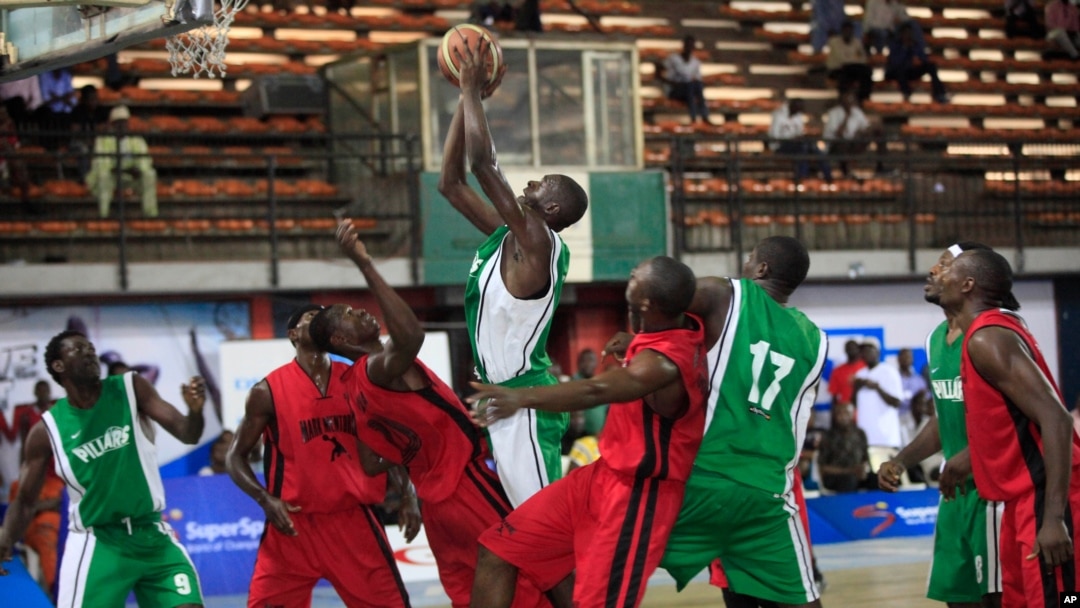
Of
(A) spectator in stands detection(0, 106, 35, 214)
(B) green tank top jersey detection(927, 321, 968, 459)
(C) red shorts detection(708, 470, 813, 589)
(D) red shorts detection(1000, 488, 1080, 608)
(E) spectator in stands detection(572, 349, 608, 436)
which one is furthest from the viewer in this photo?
(A) spectator in stands detection(0, 106, 35, 214)

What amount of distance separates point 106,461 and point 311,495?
107 cm

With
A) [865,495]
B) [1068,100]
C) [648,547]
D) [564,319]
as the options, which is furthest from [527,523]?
[1068,100]

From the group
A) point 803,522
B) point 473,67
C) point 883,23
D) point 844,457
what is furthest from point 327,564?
point 883,23

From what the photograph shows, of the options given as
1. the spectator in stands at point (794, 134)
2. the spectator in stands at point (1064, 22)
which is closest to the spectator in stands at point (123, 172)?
the spectator in stands at point (794, 134)

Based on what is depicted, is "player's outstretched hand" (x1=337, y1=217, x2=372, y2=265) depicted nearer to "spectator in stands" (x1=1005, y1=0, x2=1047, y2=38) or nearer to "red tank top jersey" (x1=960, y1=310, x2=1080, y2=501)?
"red tank top jersey" (x1=960, y1=310, x2=1080, y2=501)

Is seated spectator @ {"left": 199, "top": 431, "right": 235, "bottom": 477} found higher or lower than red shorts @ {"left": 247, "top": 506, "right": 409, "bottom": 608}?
lower

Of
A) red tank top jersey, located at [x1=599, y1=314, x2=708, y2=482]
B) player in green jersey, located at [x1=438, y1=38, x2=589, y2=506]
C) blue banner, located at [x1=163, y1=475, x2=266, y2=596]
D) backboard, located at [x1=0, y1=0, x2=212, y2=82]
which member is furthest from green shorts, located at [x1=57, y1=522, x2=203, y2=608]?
blue banner, located at [x1=163, y1=475, x2=266, y2=596]

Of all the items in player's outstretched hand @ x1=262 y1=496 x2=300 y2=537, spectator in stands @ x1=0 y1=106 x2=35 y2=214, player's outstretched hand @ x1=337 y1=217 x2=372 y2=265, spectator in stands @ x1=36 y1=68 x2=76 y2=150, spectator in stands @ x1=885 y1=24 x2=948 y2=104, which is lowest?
player's outstretched hand @ x1=262 y1=496 x2=300 y2=537

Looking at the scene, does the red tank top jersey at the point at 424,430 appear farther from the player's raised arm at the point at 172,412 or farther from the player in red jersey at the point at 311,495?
the player's raised arm at the point at 172,412

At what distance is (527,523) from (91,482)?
2443 millimetres

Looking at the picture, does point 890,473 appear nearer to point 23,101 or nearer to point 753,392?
point 753,392

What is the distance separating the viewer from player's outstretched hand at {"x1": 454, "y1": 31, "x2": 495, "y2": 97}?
5.45 m

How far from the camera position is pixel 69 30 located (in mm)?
6516

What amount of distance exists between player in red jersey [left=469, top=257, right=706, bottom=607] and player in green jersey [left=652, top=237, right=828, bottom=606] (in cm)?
11
